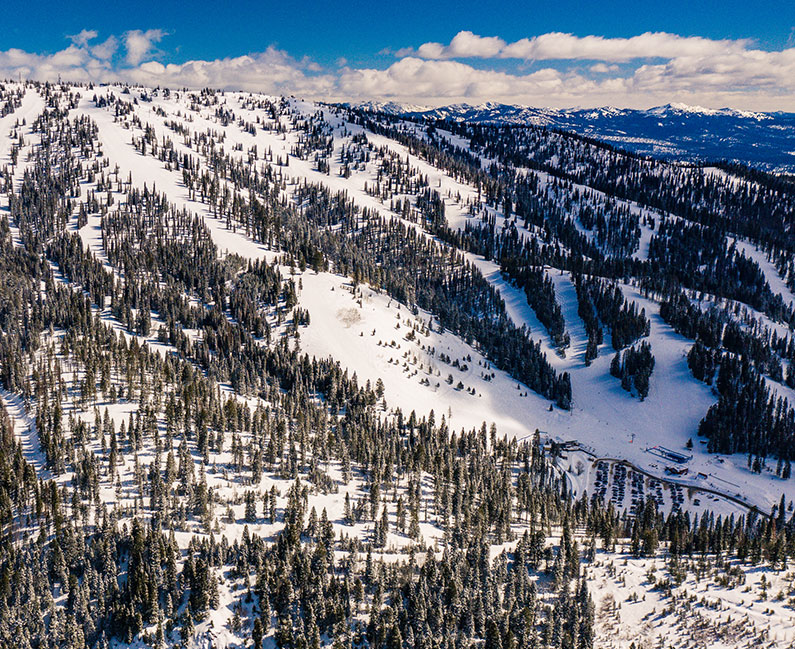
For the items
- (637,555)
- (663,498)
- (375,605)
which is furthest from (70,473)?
(663,498)

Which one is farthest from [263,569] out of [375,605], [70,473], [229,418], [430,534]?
[229,418]

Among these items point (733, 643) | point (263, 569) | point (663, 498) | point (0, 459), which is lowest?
point (663, 498)

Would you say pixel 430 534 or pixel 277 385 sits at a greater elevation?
pixel 277 385

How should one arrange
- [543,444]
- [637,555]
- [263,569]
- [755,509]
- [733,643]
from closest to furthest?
[733,643] < [263,569] < [637,555] < [755,509] < [543,444]

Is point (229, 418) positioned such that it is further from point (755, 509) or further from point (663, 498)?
point (755, 509)

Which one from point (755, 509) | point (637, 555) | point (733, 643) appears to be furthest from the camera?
point (755, 509)

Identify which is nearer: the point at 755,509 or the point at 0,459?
the point at 0,459

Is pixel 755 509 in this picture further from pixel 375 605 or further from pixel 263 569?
pixel 263 569

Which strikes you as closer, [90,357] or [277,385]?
[90,357]

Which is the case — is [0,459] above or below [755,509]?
above
